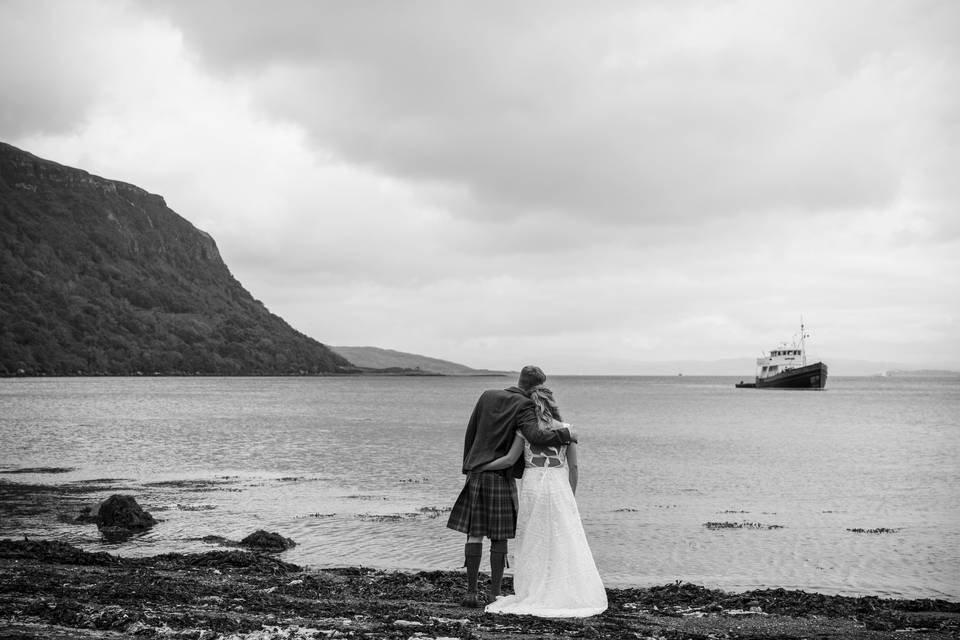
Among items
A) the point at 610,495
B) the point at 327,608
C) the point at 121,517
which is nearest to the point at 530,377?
the point at 327,608

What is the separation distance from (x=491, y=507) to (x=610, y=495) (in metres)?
18.3

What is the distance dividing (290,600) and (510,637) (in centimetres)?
373

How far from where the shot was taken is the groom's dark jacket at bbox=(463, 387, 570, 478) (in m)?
9.38

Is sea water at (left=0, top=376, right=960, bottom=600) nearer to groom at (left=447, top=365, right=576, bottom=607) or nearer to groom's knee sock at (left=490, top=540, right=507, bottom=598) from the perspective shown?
groom's knee sock at (left=490, top=540, right=507, bottom=598)

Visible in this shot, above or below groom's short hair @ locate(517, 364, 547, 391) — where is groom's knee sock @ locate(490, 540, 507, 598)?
below

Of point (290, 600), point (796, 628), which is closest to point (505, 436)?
point (290, 600)

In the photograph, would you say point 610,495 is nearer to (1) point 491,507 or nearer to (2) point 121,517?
(2) point 121,517

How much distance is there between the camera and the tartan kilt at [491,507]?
9609 mm

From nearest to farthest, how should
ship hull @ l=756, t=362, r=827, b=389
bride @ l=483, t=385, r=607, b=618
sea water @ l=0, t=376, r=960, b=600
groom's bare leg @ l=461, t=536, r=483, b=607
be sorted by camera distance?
1. bride @ l=483, t=385, r=607, b=618
2. groom's bare leg @ l=461, t=536, r=483, b=607
3. sea water @ l=0, t=376, r=960, b=600
4. ship hull @ l=756, t=362, r=827, b=389

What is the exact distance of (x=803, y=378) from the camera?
144375 mm

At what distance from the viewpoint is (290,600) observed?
10.5m

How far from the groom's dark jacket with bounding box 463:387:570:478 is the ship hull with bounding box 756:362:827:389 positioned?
473 feet

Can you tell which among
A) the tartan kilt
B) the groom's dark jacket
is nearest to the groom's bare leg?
the tartan kilt

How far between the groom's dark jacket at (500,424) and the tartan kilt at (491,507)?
0.19 meters
